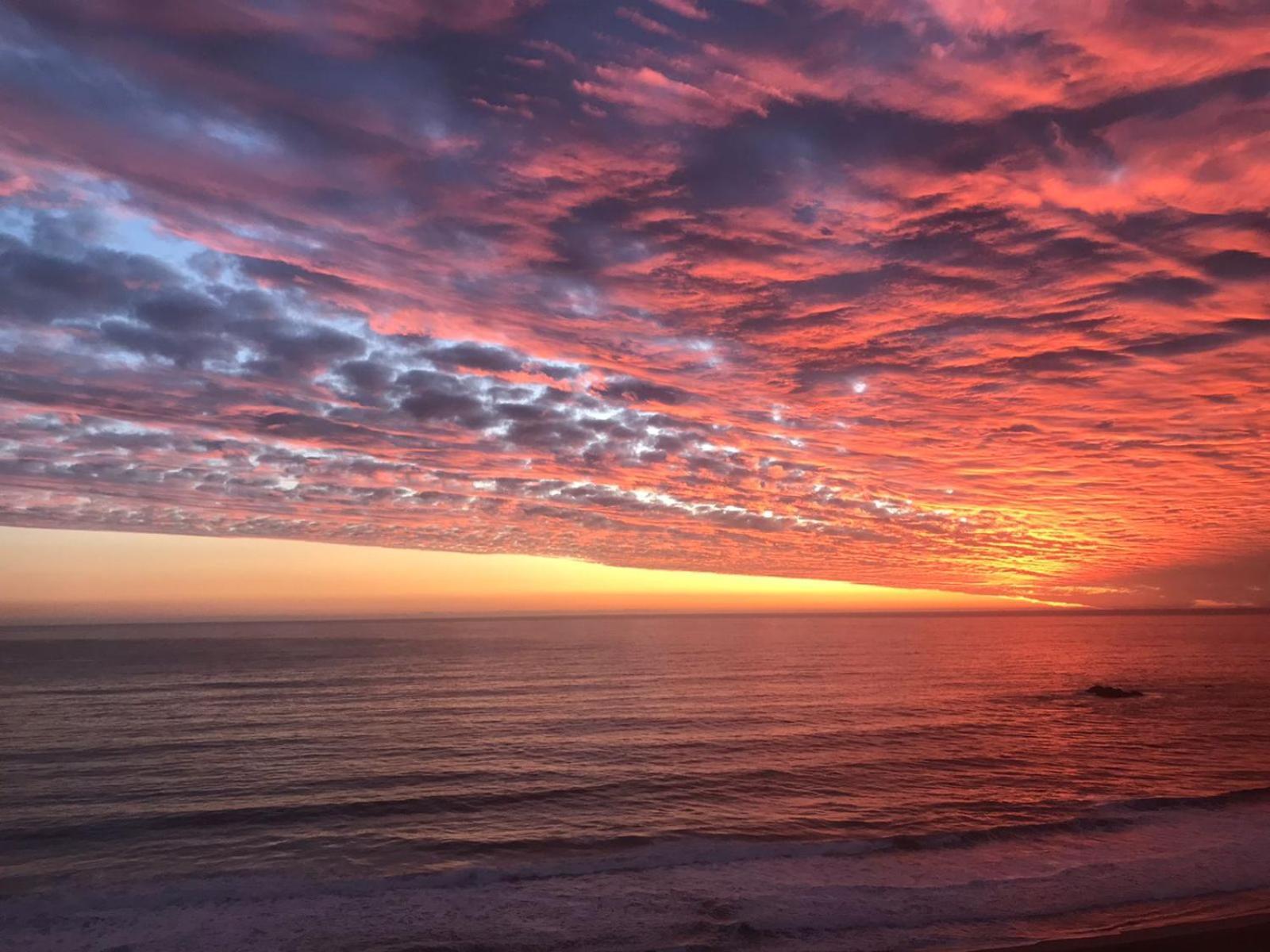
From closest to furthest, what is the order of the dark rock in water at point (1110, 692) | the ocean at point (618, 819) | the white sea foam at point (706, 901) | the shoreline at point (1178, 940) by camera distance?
the shoreline at point (1178, 940), the white sea foam at point (706, 901), the ocean at point (618, 819), the dark rock in water at point (1110, 692)

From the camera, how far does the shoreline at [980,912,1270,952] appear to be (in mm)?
13945

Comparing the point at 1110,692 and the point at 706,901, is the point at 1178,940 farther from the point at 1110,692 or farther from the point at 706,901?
the point at 1110,692

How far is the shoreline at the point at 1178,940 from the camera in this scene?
13.9m

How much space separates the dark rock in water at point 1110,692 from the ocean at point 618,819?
3.27m

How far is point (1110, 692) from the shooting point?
197 feet

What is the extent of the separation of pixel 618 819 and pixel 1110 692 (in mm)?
51472

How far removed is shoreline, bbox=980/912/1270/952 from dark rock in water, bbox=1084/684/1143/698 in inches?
2009

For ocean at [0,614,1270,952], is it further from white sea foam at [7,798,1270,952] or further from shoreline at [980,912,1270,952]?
shoreline at [980,912,1270,952]

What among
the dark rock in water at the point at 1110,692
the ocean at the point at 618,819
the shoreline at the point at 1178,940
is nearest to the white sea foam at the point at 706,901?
the ocean at the point at 618,819

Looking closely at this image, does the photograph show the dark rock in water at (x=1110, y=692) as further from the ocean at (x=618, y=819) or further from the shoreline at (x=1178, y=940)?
the shoreline at (x=1178, y=940)

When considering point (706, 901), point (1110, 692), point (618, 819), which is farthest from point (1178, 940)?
point (1110, 692)

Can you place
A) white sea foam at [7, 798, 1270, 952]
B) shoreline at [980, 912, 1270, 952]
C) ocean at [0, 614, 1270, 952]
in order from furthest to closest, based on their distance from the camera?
ocean at [0, 614, 1270, 952], white sea foam at [7, 798, 1270, 952], shoreline at [980, 912, 1270, 952]

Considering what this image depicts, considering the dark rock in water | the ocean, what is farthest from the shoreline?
the dark rock in water

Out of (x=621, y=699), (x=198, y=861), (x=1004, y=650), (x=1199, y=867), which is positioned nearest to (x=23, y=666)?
(x=621, y=699)
